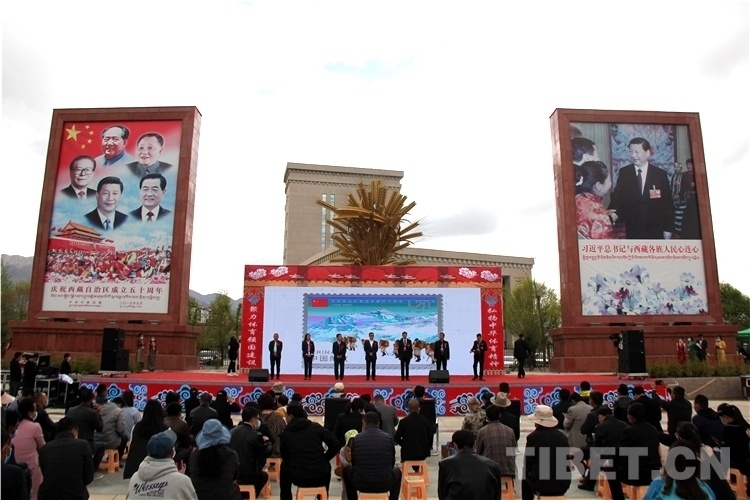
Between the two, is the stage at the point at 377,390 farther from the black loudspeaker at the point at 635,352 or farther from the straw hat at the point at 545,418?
the straw hat at the point at 545,418

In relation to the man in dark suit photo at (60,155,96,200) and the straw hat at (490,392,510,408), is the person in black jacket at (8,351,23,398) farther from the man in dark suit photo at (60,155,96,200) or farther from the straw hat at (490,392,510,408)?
the straw hat at (490,392,510,408)

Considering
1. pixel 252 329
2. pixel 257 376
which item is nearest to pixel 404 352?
pixel 257 376

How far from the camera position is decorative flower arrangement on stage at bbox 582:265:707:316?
22734 mm

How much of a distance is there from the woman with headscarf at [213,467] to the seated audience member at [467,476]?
1.77 meters

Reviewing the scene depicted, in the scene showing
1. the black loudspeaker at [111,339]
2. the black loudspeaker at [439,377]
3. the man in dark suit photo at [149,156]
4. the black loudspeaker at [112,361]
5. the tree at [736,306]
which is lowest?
the black loudspeaker at [439,377]

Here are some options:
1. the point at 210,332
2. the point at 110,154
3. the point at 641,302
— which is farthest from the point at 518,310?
the point at 110,154

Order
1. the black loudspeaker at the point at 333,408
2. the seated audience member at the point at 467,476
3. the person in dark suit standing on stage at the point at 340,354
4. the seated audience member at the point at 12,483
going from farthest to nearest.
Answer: the person in dark suit standing on stage at the point at 340,354 < the black loudspeaker at the point at 333,408 < the seated audience member at the point at 467,476 < the seated audience member at the point at 12,483

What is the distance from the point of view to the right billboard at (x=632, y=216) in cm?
2283

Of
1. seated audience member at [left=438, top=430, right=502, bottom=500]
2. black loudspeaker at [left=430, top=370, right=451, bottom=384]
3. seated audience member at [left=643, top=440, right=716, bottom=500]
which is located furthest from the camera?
black loudspeaker at [left=430, top=370, right=451, bottom=384]

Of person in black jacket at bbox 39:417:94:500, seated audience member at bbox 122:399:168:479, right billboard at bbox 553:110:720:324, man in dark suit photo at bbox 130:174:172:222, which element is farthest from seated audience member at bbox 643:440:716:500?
man in dark suit photo at bbox 130:174:172:222

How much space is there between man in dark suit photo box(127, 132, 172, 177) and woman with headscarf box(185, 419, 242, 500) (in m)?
21.7

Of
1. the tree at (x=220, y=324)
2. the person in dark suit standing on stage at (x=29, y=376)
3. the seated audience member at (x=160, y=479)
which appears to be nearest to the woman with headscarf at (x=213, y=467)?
the seated audience member at (x=160, y=479)

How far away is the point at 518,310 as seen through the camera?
40969 millimetres

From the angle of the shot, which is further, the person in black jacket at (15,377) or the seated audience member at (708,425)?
the person in black jacket at (15,377)
